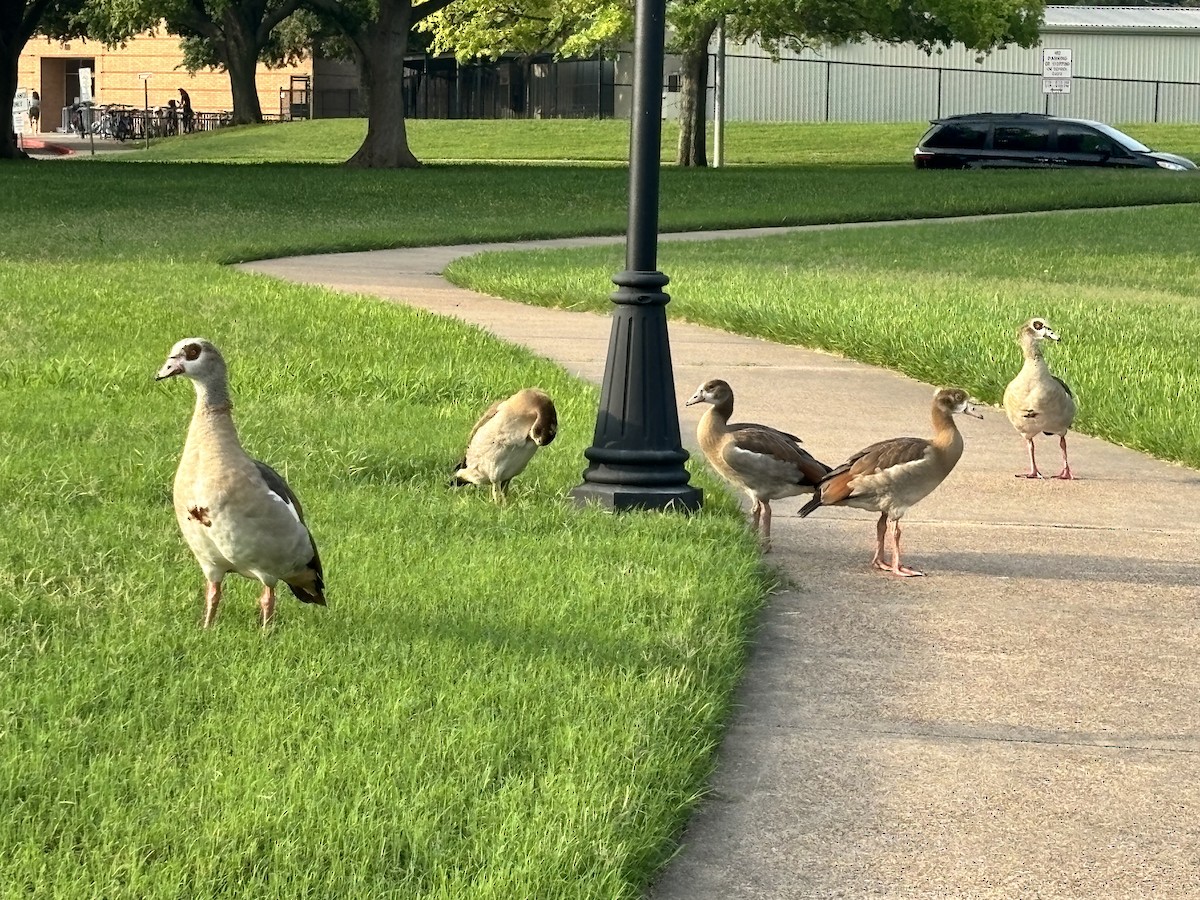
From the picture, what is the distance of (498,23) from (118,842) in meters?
48.9

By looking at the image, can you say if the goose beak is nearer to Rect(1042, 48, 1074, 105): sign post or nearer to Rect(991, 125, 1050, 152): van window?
Rect(1042, 48, 1074, 105): sign post

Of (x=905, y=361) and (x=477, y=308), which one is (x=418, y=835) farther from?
(x=477, y=308)

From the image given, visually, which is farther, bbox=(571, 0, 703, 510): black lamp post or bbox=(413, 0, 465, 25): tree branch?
bbox=(413, 0, 465, 25): tree branch

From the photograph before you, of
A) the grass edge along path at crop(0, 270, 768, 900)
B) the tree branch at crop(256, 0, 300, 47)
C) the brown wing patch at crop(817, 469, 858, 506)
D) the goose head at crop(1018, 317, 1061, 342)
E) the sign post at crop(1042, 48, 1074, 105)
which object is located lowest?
the grass edge along path at crop(0, 270, 768, 900)

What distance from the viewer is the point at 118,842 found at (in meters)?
4.15

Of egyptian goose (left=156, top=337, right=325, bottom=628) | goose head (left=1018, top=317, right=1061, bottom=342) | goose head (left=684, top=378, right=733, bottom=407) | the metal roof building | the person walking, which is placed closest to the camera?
egyptian goose (left=156, top=337, right=325, bottom=628)

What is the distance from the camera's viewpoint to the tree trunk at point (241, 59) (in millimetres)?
61944

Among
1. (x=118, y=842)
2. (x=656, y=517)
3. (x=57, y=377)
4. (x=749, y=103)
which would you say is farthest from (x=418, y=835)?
(x=749, y=103)

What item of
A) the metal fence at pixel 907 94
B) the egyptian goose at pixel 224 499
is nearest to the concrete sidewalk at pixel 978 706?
the egyptian goose at pixel 224 499

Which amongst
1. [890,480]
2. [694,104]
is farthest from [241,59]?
[890,480]

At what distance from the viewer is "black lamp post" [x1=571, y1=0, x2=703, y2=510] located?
8047 mm

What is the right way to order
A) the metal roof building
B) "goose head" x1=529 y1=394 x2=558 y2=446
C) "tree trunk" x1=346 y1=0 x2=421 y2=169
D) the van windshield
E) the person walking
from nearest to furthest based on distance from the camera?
"goose head" x1=529 y1=394 x2=558 y2=446, the van windshield, "tree trunk" x1=346 y1=0 x2=421 y2=169, the metal roof building, the person walking

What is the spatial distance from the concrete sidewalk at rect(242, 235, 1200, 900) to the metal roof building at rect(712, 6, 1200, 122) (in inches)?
2319

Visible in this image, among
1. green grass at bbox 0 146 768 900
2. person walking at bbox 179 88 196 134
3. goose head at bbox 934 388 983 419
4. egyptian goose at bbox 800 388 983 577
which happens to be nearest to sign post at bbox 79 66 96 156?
person walking at bbox 179 88 196 134
